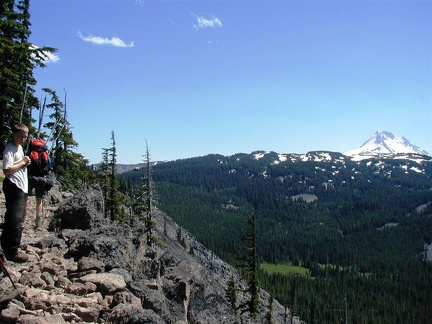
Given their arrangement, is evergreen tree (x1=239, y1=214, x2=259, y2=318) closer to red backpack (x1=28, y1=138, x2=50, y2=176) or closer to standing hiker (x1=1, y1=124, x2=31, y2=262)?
red backpack (x1=28, y1=138, x2=50, y2=176)

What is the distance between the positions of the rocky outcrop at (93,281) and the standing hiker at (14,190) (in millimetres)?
614

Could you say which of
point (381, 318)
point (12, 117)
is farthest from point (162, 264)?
point (381, 318)

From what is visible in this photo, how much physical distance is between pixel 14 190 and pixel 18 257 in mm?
2032

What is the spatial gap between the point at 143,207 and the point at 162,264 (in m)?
24.9

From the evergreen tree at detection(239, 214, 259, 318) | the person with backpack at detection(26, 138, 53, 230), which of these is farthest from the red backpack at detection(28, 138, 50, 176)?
the evergreen tree at detection(239, 214, 259, 318)

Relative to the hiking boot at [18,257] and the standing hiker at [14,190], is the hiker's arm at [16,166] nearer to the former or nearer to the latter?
the standing hiker at [14,190]

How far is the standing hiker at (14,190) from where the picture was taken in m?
10.0

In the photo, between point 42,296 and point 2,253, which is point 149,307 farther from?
point 2,253

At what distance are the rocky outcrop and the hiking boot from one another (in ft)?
0.79

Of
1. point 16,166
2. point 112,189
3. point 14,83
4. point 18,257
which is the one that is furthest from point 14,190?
point 112,189

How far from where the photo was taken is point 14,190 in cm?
1028

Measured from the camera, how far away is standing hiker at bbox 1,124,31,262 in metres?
10.0

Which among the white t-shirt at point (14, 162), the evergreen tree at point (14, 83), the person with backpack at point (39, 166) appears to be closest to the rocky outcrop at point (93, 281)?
the person with backpack at point (39, 166)

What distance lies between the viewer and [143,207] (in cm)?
4225
